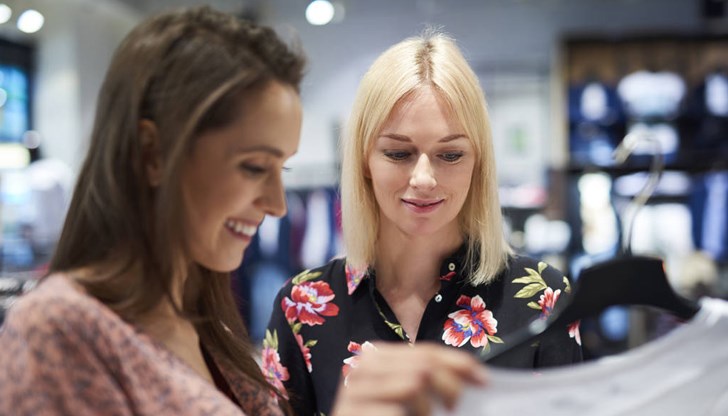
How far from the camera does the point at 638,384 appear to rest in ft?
3.04

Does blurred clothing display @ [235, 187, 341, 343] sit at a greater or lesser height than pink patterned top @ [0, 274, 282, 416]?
lesser

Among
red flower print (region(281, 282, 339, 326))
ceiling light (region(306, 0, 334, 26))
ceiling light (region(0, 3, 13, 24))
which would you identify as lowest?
red flower print (region(281, 282, 339, 326))

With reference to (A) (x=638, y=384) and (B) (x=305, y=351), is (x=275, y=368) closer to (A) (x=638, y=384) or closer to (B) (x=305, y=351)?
(B) (x=305, y=351)

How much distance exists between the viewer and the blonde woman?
1527 millimetres

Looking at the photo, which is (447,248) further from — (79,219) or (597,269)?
(79,219)

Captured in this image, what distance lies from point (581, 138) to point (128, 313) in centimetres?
632

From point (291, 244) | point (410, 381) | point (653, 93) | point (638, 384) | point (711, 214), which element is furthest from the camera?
point (291, 244)

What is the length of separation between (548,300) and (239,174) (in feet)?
2.82

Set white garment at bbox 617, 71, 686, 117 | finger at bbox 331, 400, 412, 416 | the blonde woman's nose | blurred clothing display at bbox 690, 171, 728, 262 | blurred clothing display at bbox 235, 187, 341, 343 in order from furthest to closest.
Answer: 1. blurred clothing display at bbox 235, 187, 341, 343
2. white garment at bbox 617, 71, 686, 117
3. blurred clothing display at bbox 690, 171, 728, 262
4. the blonde woman's nose
5. finger at bbox 331, 400, 412, 416

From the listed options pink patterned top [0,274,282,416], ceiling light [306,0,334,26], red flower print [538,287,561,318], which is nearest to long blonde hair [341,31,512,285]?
red flower print [538,287,561,318]

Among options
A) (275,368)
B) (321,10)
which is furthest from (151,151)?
(321,10)

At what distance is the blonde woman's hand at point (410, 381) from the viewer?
755mm

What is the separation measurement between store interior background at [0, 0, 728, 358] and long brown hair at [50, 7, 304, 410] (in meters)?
3.36

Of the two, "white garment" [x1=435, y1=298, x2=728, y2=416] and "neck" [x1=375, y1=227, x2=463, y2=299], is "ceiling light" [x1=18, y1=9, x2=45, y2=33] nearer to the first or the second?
"neck" [x1=375, y1=227, x2=463, y2=299]
